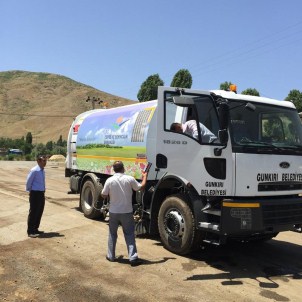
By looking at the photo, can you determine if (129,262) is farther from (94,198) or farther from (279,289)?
(94,198)

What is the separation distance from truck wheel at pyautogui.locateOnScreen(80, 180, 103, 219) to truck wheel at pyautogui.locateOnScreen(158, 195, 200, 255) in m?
3.23

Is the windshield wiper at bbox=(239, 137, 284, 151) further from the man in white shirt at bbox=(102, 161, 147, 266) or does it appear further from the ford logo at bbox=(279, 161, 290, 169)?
the man in white shirt at bbox=(102, 161, 147, 266)

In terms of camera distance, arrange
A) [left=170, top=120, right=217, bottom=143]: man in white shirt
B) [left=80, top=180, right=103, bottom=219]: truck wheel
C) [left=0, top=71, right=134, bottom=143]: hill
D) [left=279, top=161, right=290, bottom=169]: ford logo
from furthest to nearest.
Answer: [left=0, top=71, right=134, bottom=143]: hill < [left=80, top=180, right=103, bottom=219]: truck wheel < [left=170, top=120, right=217, bottom=143]: man in white shirt < [left=279, top=161, right=290, bottom=169]: ford logo

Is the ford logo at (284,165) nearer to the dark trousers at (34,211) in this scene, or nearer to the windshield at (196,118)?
the windshield at (196,118)

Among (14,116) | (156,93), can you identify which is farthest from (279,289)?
(14,116)

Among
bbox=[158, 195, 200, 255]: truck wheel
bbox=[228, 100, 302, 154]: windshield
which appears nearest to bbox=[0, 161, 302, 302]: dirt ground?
bbox=[158, 195, 200, 255]: truck wheel

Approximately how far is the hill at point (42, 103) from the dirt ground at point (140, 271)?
400 ft

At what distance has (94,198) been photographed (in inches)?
409

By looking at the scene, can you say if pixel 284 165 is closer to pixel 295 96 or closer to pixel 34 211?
pixel 34 211

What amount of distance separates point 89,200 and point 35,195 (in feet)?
7.60

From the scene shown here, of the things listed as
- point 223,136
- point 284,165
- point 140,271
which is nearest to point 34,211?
point 140,271

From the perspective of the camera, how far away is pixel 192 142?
6.98 meters

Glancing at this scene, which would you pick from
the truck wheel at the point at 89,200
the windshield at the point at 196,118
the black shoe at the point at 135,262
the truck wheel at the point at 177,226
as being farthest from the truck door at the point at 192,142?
the truck wheel at the point at 89,200

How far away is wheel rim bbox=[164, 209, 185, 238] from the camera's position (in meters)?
7.07
